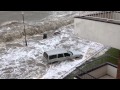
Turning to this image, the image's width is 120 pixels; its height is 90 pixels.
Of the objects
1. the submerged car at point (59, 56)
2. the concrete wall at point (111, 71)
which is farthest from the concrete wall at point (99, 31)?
the submerged car at point (59, 56)

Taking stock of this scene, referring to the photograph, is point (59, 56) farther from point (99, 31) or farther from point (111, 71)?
point (99, 31)

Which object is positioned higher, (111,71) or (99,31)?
(99,31)

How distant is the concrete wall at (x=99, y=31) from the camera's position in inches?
199

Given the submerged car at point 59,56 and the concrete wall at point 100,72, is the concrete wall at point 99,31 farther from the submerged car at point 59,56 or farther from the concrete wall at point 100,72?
the submerged car at point 59,56

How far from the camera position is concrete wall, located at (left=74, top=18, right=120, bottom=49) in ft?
16.6

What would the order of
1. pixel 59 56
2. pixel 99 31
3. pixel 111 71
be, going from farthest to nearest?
1. pixel 59 56
2. pixel 111 71
3. pixel 99 31

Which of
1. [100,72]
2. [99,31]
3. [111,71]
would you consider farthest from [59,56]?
[99,31]

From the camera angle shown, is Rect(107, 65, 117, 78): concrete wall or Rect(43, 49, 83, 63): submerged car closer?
Rect(107, 65, 117, 78): concrete wall

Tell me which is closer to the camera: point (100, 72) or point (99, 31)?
point (99, 31)

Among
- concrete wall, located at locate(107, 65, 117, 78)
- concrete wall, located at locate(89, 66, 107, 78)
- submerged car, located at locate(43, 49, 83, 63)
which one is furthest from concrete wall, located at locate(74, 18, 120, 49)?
submerged car, located at locate(43, 49, 83, 63)

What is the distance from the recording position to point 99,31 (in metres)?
5.54

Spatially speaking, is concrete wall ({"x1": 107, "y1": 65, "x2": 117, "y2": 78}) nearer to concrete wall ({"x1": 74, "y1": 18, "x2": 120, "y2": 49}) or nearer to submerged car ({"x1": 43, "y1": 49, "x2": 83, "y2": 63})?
concrete wall ({"x1": 74, "y1": 18, "x2": 120, "y2": 49})
